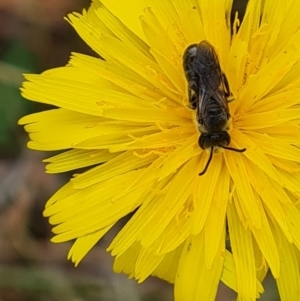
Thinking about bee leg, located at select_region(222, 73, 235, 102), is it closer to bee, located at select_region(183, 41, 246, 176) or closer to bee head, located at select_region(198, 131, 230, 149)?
bee, located at select_region(183, 41, 246, 176)

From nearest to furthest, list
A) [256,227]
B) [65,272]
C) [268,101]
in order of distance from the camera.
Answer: [256,227] → [268,101] → [65,272]

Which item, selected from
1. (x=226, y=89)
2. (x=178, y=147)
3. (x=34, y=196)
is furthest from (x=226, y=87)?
(x=34, y=196)

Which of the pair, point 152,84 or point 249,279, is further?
point 152,84

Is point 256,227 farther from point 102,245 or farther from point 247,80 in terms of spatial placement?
point 102,245

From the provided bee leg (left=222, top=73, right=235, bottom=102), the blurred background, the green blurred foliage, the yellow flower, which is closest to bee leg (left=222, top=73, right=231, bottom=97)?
bee leg (left=222, top=73, right=235, bottom=102)

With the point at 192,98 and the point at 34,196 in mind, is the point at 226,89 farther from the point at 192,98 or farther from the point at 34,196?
the point at 34,196

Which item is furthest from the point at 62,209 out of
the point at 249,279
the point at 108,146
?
the point at 249,279
